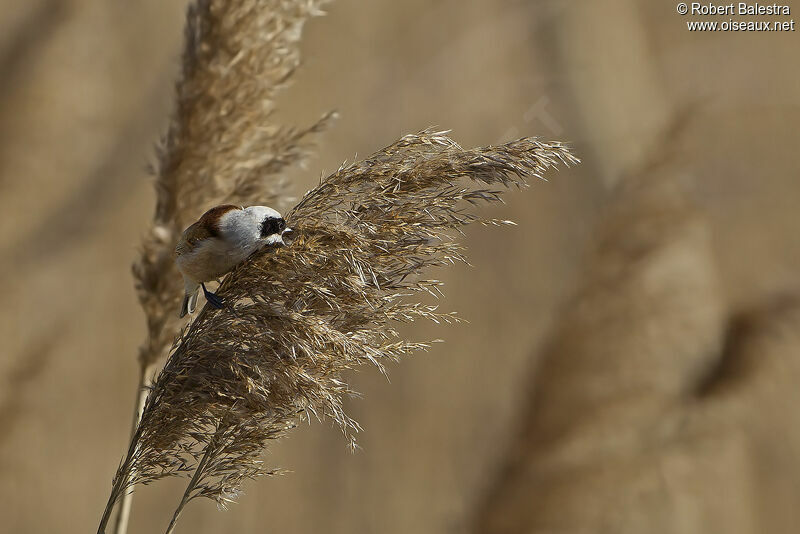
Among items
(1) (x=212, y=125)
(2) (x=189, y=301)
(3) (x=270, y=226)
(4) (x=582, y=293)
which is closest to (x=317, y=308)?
(3) (x=270, y=226)

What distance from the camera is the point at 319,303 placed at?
1007 mm

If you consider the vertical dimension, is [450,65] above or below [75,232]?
above

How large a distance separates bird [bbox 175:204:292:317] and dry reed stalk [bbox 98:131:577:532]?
2 cm

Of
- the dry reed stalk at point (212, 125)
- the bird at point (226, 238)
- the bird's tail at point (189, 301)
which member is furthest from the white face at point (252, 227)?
the dry reed stalk at point (212, 125)

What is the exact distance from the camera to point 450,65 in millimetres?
2197

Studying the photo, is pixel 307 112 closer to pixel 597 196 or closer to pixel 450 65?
pixel 450 65

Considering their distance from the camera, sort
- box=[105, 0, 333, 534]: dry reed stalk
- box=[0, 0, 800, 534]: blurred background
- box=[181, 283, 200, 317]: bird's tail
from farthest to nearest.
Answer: box=[0, 0, 800, 534]: blurred background → box=[105, 0, 333, 534]: dry reed stalk → box=[181, 283, 200, 317]: bird's tail

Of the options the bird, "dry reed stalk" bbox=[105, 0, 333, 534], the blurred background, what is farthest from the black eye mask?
the blurred background

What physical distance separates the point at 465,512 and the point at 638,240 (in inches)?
36.0

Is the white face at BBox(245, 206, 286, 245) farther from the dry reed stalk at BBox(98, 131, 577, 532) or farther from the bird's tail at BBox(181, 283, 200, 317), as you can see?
the bird's tail at BBox(181, 283, 200, 317)

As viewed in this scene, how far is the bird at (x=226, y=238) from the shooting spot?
3.17 feet

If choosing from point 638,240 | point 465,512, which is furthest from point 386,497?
point 638,240

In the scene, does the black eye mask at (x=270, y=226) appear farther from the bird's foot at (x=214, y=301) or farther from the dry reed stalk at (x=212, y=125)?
the dry reed stalk at (x=212, y=125)

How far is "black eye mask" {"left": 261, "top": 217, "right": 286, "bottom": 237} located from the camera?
97 cm
